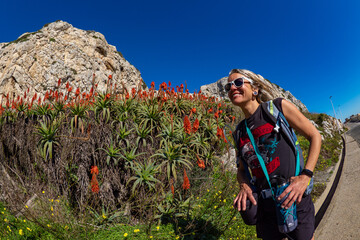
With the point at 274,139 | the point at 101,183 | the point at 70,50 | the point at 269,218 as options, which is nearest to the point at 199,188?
the point at 101,183

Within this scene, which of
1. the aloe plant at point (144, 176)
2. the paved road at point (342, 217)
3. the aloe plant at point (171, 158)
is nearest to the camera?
the paved road at point (342, 217)

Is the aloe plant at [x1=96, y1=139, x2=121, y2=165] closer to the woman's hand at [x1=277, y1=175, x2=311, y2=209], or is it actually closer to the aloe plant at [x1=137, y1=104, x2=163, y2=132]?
the aloe plant at [x1=137, y1=104, x2=163, y2=132]

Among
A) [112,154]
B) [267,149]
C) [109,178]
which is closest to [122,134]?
[112,154]

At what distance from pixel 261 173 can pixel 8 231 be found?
344 cm

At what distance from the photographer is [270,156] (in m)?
1.38

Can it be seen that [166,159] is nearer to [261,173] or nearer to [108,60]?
[261,173]

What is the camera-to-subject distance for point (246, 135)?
5.09ft

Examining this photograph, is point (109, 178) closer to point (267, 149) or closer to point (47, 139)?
point (47, 139)

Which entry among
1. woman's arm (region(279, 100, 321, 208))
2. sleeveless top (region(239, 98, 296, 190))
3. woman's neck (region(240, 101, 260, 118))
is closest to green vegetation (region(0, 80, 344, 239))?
sleeveless top (region(239, 98, 296, 190))

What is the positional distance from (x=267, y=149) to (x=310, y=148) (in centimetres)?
27

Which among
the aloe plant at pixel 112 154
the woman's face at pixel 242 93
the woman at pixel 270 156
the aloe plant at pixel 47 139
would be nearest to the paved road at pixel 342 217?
the woman at pixel 270 156

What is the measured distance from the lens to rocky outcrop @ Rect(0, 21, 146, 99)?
20.3m

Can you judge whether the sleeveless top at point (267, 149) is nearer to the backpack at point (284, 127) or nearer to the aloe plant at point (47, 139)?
the backpack at point (284, 127)

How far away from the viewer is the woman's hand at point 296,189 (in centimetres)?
121
